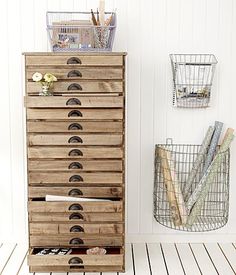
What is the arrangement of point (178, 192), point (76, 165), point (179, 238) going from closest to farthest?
point (76, 165) → point (178, 192) → point (179, 238)

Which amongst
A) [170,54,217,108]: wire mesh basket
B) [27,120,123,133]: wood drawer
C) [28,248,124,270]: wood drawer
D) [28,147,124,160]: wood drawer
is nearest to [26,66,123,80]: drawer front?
[27,120,123,133]: wood drawer

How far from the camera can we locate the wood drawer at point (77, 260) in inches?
127

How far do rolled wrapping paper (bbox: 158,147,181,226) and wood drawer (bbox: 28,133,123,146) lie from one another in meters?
0.46

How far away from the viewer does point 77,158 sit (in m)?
3.26

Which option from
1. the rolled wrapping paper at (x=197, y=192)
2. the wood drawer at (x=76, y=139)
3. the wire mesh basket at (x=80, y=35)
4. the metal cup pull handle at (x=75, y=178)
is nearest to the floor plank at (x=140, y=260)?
the rolled wrapping paper at (x=197, y=192)

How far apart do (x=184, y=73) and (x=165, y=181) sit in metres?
0.70

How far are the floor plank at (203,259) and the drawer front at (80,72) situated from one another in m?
1.22

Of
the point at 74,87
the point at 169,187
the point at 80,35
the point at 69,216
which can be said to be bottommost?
the point at 69,216

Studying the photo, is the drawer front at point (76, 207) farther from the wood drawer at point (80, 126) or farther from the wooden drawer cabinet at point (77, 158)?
the wood drawer at point (80, 126)

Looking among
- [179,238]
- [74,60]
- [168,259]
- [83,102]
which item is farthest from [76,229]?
[74,60]

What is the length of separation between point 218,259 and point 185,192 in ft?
Result: 1.55

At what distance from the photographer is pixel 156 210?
12.3 feet

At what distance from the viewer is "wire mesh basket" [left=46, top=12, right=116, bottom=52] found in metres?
3.33

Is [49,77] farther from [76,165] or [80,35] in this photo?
[76,165]
